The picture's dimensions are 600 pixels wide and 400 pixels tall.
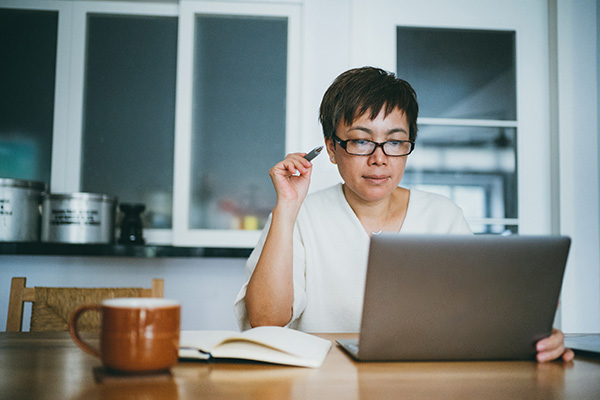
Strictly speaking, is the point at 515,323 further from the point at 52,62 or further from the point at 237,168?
the point at 52,62

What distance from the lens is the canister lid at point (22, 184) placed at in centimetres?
200

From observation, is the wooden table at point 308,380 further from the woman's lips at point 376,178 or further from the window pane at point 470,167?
the window pane at point 470,167

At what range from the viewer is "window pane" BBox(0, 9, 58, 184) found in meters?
2.37

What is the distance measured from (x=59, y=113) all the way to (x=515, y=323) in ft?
7.46

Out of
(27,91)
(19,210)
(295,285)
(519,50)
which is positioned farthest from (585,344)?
(27,91)

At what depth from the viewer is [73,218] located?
202 cm

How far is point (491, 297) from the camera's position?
0.69 metres

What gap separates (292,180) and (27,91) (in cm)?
184

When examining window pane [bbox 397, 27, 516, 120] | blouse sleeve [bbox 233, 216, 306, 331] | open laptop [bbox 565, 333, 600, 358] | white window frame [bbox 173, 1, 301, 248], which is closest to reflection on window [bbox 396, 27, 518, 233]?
window pane [bbox 397, 27, 516, 120]

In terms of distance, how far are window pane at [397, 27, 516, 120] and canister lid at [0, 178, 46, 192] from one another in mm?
1769

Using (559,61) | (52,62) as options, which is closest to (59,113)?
(52,62)

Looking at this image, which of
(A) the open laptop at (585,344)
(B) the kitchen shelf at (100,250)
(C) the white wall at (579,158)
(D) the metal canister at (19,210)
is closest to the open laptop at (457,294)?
(A) the open laptop at (585,344)

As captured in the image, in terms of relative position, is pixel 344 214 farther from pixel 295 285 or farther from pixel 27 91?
pixel 27 91

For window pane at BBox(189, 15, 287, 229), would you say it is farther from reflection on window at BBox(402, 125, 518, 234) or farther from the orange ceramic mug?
the orange ceramic mug
